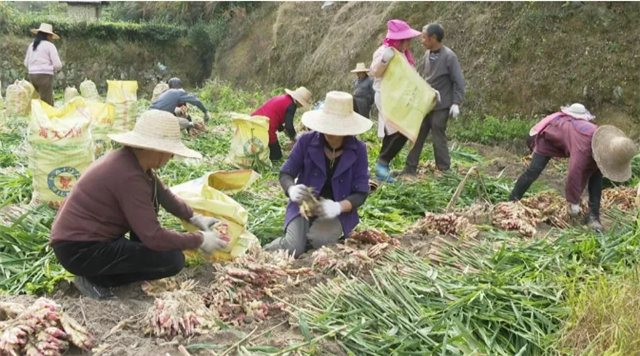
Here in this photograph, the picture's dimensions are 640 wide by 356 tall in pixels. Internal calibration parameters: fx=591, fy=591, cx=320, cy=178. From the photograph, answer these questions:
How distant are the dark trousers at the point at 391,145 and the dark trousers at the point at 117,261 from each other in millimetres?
3225

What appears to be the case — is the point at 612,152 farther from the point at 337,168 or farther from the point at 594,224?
the point at 337,168

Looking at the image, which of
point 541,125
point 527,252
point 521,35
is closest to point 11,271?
point 527,252

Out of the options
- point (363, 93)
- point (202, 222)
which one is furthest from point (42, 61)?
point (202, 222)

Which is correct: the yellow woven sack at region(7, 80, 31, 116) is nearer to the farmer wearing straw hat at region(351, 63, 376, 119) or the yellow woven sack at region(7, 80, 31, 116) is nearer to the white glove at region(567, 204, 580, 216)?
the farmer wearing straw hat at region(351, 63, 376, 119)

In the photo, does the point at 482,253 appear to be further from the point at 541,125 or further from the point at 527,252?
the point at 541,125

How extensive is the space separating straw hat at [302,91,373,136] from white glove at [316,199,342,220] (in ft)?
1.41

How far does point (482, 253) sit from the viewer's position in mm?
3514

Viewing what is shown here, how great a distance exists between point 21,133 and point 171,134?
5063mm

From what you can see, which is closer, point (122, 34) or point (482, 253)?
point (482, 253)

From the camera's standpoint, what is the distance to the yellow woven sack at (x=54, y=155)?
4230 millimetres

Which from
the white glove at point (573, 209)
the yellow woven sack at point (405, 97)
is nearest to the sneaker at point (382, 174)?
the yellow woven sack at point (405, 97)

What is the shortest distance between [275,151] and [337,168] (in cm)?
272

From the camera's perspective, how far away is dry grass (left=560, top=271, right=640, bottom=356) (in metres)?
2.39

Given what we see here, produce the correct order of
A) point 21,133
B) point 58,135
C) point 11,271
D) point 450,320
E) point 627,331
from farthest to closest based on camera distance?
point 21,133 → point 58,135 → point 11,271 → point 450,320 → point 627,331
